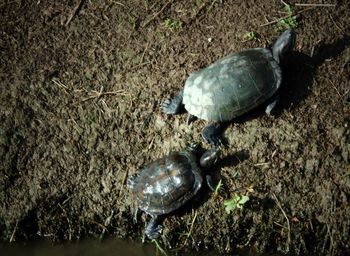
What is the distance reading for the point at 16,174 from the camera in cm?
476

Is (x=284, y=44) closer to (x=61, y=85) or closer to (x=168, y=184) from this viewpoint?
(x=168, y=184)

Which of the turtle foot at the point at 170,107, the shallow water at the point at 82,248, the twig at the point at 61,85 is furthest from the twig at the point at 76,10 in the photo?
the shallow water at the point at 82,248

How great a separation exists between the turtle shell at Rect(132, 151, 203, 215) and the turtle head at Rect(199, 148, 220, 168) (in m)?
0.08

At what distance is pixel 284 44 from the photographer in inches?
178

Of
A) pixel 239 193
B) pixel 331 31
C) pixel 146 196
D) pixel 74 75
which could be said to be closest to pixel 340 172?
pixel 239 193

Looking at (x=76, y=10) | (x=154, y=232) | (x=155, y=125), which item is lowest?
(x=154, y=232)

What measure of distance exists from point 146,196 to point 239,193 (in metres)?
0.95

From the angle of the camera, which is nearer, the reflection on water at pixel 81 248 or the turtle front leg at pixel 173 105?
the reflection on water at pixel 81 248

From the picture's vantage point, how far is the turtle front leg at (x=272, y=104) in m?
4.53

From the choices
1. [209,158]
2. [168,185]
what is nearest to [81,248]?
[168,185]

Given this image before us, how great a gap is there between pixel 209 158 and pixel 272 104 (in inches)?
35.5

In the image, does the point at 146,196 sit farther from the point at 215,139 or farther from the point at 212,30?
the point at 212,30

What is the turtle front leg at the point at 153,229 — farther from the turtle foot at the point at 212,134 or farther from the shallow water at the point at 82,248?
the turtle foot at the point at 212,134

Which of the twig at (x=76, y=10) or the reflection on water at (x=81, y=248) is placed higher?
the twig at (x=76, y=10)
